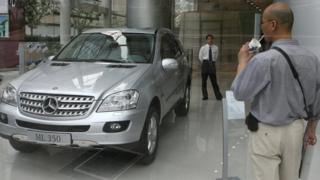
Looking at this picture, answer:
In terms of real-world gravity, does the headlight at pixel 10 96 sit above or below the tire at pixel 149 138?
above

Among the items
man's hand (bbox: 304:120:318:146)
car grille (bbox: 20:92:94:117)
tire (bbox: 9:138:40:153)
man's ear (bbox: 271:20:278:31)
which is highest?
man's ear (bbox: 271:20:278:31)

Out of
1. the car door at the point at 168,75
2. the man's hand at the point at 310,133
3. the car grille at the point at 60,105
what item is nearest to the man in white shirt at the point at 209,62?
the car door at the point at 168,75

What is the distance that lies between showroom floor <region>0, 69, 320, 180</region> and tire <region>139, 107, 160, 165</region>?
122mm

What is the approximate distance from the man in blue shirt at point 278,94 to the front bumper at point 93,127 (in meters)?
2.26

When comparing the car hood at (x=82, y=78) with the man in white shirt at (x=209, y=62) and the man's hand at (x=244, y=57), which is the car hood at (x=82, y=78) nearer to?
the man's hand at (x=244, y=57)

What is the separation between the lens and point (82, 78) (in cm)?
577

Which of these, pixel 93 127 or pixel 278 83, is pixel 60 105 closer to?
pixel 93 127

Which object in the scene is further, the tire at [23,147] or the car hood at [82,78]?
the tire at [23,147]

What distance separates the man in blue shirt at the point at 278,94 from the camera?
3.12 m

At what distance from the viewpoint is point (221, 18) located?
2136cm

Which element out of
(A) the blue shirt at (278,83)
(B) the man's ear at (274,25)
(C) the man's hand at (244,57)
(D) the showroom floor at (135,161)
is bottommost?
(D) the showroom floor at (135,161)

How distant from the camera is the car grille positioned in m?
5.33

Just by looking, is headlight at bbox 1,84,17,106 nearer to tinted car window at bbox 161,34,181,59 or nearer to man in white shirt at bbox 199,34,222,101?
tinted car window at bbox 161,34,181,59

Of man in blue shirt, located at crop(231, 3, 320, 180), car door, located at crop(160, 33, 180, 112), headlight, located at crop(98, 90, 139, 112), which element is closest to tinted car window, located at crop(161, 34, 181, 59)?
car door, located at crop(160, 33, 180, 112)
